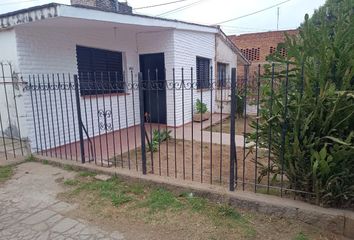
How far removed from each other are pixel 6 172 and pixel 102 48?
4.19m

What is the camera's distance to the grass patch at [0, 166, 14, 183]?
14.9ft

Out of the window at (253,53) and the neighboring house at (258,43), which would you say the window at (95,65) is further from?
the window at (253,53)

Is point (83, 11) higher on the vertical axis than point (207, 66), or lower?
higher

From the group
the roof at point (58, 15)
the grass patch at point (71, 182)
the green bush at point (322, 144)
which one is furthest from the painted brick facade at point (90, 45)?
the green bush at point (322, 144)

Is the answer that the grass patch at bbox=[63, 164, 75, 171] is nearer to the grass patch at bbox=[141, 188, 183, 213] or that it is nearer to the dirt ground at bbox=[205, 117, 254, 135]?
the grass patch at bbox=[141, 188, 183, 213]

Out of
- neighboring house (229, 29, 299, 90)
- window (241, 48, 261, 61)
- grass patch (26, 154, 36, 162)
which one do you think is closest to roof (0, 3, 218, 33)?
grass patch (26, 154, 36, 162)

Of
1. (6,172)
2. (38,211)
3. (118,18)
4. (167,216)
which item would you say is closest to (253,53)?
(118,18)

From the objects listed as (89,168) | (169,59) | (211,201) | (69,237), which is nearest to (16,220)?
(69,237)

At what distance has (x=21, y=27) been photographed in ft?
18.0

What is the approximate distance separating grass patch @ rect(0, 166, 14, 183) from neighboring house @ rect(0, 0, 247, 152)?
33.6 inches

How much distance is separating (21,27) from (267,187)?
5437 mm

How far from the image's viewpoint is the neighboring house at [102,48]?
17.4ft

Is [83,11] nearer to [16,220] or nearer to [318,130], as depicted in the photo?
[16,220]

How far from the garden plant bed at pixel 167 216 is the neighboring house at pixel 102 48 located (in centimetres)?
120
